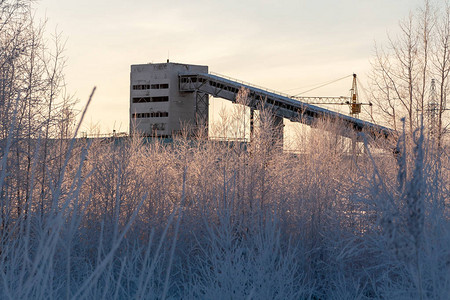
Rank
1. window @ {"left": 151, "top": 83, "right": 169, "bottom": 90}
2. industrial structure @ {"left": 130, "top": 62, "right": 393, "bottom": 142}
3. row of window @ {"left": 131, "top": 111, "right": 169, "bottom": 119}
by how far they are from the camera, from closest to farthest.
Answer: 1. industrial structure @ {"left": 130, "top": 62, "right": 393, "bottom": 142}
2. window @ {"left": 151, "top": 83, "right": 169, "bottom": 90}
3. row of window @ {"left": 131, "top": 111, "right": 169, "bottom": 119}

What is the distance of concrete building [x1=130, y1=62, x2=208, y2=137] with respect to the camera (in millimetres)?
53781

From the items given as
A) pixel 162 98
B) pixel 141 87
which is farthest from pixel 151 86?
pixel 162 98

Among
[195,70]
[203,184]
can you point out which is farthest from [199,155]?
[195,70]

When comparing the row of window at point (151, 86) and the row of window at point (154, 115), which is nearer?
the row of window at point (151, 86)

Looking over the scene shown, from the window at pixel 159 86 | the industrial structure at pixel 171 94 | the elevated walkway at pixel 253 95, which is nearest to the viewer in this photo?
the elevated walkway at pixel 253 95

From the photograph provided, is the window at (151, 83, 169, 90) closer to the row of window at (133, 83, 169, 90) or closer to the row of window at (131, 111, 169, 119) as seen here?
the row of window at (133, 83, 169, 90)

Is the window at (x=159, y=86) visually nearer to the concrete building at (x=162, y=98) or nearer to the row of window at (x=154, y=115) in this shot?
the concrete building at (x=162, y=98)

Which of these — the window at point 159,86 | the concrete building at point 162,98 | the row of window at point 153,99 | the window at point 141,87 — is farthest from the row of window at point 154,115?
the window at point 141,87

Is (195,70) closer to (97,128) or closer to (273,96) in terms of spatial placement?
(273,96)

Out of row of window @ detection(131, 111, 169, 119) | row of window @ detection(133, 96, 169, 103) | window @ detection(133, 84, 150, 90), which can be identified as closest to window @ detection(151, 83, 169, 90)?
window @ detection(133, 84, 150, 90)

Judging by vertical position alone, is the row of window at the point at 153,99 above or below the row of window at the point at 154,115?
above

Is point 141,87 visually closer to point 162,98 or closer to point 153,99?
point 153,99

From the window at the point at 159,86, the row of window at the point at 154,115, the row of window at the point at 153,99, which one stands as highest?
the window at the point at 159,86

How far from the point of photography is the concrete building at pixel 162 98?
5378 cm
